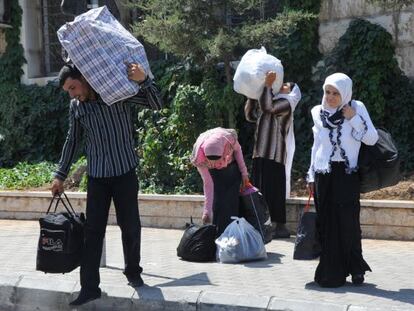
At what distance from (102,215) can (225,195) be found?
6.40 ft

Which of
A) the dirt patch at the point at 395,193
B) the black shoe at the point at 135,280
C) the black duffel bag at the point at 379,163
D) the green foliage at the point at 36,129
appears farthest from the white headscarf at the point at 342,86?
the green foliage at the point at 36,129

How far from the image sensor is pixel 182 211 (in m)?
9.98

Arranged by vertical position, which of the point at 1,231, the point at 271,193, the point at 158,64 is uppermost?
the point at 158,64

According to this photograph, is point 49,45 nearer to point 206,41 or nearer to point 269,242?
point 206,41

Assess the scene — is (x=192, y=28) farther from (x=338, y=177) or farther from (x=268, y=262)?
(x=338, y=177)

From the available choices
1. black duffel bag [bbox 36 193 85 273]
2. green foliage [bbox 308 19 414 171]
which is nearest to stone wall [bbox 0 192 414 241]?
green foliage [bbox 308 19 414 171]

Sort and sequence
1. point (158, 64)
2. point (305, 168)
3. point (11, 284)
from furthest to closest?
point (158, 64)
point (305, 168)
point (11, 284)

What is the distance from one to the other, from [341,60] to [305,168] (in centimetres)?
173

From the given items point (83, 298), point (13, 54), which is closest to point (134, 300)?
point (83, 298)

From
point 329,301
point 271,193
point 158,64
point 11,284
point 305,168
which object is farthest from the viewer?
point 158,64

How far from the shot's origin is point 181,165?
10953 millimetres

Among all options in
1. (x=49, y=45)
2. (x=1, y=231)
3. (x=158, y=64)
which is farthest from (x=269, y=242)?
(x=49, y=45)

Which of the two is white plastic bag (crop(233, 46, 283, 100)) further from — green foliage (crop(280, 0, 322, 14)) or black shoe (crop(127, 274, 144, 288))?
green foliage (crop(280, 0, 322, 14))

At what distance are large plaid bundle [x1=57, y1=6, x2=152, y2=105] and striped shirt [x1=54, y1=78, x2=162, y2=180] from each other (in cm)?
19
